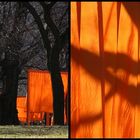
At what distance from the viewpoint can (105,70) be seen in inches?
274

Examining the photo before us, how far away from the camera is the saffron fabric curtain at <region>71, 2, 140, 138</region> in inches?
275

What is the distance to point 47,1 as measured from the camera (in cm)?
1898

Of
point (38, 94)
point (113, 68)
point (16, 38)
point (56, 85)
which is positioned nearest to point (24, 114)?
point (16, 38)

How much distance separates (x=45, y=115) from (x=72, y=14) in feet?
48.3

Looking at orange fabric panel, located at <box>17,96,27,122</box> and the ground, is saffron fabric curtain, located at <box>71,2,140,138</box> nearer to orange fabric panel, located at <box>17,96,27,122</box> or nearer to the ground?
the ground

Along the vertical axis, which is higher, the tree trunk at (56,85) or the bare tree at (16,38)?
the bare tree at (16,38)

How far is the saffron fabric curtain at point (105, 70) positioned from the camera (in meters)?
6.98

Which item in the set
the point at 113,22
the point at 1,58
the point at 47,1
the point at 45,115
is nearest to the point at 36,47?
the point at 1,58

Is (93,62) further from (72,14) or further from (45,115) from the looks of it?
(45,115)

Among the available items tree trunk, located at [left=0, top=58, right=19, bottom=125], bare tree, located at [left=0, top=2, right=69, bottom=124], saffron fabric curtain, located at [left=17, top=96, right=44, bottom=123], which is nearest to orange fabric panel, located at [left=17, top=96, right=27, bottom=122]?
saffron fabric curtain, located at [left=17, top=96, right=44, bottom=123]

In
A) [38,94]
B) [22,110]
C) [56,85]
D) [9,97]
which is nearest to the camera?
[56,85]

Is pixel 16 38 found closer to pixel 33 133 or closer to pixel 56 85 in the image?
pixel 56 85

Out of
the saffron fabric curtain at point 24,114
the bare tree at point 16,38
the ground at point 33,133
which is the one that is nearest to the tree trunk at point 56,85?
the bare tree at point 16,38

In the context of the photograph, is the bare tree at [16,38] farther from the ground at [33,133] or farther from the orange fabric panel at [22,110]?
the ground at [33,133]
